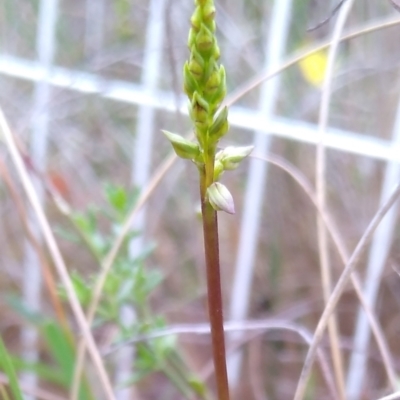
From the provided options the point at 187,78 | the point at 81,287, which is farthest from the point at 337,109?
the point at 187,78

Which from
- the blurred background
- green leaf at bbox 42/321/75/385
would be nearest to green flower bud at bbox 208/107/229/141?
green leaf at bbox 42/321/75/385

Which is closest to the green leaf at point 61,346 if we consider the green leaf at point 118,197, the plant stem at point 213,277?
the green leaf at point 118,197

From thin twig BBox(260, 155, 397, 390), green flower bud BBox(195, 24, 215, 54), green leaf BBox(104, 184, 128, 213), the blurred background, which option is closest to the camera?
green flower bud BBox(195, 24, 215, 54)

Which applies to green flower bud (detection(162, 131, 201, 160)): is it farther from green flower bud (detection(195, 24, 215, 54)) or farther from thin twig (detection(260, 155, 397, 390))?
thin twig (detection(260, 155, 397, 390))

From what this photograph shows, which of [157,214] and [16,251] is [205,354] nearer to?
[157,214]

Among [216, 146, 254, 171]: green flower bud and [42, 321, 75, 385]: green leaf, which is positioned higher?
[42, 321, 75, 385]: green leaf

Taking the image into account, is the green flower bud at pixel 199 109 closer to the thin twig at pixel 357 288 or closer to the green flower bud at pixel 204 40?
the green flower bud at pixel 204 40

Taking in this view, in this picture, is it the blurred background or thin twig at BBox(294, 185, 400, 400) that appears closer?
thin twig at BBox(294, 185, 400, 400)

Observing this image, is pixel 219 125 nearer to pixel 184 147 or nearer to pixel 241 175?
pixel 184 147
